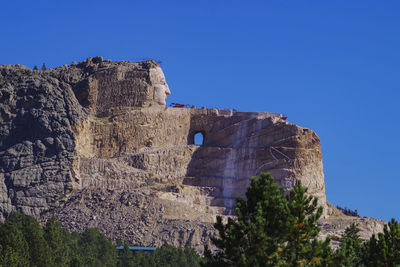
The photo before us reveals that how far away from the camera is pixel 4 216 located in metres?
104

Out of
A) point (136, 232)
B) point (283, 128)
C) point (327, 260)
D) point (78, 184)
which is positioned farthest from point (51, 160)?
point (327, 260)

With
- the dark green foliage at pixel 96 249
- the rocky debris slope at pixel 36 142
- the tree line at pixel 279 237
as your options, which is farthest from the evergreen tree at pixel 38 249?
the tree line at pixel 279 237

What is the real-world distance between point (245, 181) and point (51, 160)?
18.5m

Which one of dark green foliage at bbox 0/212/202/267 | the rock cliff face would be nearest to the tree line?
dark green foliage at bbox 0/212/202/267

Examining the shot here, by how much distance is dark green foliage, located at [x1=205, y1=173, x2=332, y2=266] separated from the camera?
178 ft

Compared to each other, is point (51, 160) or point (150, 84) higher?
point (150, 84)

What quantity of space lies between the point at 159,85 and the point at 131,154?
28.1 feet

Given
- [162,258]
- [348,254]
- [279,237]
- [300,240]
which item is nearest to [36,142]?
[162,258]

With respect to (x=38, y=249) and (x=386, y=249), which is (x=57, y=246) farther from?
(x=386, y=249)

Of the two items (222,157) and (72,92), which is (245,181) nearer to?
(222,157)

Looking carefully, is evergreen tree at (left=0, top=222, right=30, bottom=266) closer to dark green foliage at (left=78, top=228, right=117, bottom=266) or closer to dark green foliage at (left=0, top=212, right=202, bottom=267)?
dark green foliage at (left=0, top=212, right=202, bottom=267)

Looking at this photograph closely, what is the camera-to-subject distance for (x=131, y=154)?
366ft

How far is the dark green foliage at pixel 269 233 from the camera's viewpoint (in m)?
54.1

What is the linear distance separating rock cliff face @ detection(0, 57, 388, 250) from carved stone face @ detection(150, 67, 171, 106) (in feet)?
0.54
